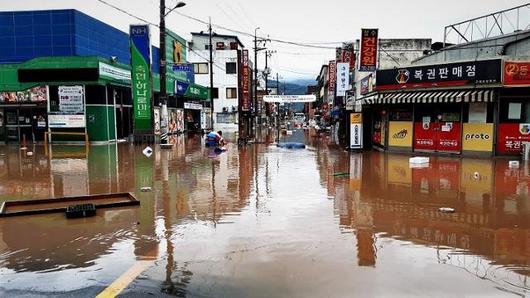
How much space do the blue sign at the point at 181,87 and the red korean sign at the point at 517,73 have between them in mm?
29965

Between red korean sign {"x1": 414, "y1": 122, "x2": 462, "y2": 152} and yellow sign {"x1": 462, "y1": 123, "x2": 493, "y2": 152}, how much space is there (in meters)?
0.25

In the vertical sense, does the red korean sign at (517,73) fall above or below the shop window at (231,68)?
below

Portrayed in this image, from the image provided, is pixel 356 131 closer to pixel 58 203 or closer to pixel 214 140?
pixel 214 140

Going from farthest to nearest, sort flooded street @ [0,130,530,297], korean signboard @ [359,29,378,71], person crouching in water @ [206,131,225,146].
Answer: person crouching in water @ [206,131,225,146], korean signboard @ [359,29,378,71], flooded street @ [0,130,530,297]

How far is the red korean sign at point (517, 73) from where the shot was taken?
19.1 metres

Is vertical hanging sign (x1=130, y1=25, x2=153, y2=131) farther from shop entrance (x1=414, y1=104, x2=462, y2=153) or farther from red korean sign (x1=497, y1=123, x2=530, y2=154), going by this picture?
red korean sign (x1=497, y1=123, x2=530, y2=154)

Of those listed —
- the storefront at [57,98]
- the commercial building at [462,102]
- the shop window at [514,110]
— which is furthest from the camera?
the storefront at [57,98]

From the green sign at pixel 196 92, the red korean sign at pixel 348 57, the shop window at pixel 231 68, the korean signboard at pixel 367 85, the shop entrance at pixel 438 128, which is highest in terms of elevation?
the shop window at pixel 231 68

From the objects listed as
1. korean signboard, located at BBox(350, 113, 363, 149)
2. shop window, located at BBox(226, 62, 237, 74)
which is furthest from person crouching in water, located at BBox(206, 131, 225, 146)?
shop window, located at BBox(226, 62, 237, 74)

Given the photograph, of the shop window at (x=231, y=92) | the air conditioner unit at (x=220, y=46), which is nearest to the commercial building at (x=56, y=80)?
the shop window at (x=231, y=92)

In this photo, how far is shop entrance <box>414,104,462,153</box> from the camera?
21219mm

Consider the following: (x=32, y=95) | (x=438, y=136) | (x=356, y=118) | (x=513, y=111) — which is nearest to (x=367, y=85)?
(x=356, y=118)

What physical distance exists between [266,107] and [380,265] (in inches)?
3708

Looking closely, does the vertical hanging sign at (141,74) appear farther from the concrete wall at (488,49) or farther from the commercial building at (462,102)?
the concrete wall at (488,49)
